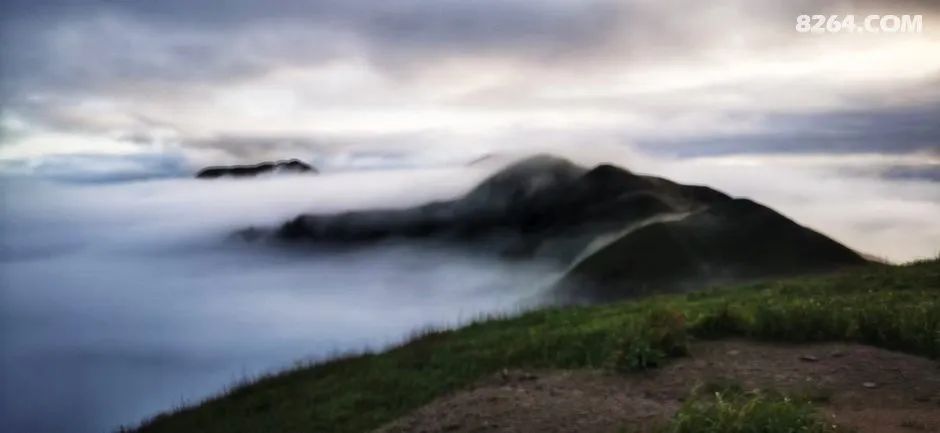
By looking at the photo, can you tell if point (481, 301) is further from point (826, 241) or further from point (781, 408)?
point (781, 408)

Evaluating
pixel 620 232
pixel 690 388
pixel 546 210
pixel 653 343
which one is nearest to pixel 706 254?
pixel 620 232

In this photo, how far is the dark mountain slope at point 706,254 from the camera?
8631cm

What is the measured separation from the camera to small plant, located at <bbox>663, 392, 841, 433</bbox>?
798cm

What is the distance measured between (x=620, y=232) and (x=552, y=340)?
99.5 meters

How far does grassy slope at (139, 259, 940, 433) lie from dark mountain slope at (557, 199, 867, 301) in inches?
2482

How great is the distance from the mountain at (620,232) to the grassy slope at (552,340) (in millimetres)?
24803

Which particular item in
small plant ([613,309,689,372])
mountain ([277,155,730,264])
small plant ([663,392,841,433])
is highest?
mountain ([277,155,730,264])

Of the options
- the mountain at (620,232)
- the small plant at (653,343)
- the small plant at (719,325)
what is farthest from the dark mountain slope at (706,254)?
the small plant at (653,343)

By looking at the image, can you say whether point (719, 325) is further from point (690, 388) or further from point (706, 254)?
point (706, 254)

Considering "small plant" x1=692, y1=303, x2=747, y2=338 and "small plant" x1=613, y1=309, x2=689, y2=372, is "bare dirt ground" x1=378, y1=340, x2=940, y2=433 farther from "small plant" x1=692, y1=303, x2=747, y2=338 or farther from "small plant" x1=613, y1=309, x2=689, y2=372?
"small plant" x1=692, y1=303, x2=747, y2=338

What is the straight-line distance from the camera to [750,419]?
8.09m

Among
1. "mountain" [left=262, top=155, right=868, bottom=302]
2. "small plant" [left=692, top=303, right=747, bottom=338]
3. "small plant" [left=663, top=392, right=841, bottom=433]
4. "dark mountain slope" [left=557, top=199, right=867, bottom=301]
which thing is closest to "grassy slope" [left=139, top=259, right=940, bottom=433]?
"small plant" [left=692, top=303, right=747, bottom=338]

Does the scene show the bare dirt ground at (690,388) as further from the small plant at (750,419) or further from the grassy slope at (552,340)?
the grassy slope at (552,340)

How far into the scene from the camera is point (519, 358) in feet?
43.1
